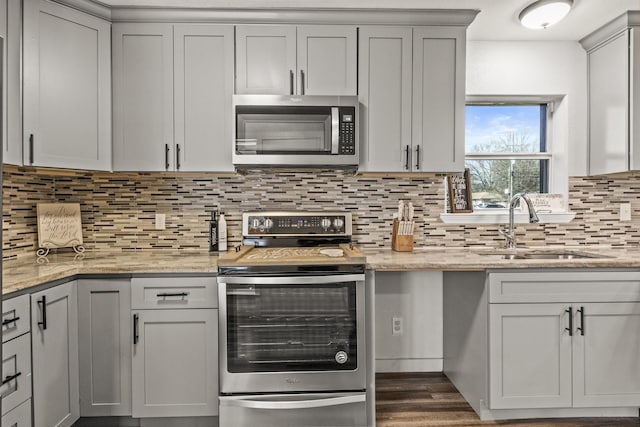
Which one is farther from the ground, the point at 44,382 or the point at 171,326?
the point at 171,326

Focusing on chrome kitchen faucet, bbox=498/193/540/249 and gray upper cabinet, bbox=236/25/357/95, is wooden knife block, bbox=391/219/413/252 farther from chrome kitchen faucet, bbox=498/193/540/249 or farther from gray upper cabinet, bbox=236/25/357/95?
gray upper cabinet, bbox=236/25/357/95

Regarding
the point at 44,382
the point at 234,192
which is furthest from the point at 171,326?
the point at 234,192

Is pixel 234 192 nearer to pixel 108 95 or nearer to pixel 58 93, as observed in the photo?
pixel 108 95

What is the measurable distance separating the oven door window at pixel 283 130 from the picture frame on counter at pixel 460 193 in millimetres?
994

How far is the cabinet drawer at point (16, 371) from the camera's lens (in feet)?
5.35

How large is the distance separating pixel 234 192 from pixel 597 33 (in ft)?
8.30

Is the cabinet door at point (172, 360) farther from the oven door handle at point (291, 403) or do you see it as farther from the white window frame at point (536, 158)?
the white window frame at point (536, 158)

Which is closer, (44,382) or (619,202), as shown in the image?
(44,382)

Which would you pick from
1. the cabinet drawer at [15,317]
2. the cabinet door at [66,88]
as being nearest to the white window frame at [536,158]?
the cabinet door at [66,88]

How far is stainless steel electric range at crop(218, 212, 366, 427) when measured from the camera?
2059mm

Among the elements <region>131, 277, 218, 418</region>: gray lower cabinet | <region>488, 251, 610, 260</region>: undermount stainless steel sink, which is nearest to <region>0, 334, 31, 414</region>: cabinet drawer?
<region>131, 277, 218, 418</region>: gray lower cabinet

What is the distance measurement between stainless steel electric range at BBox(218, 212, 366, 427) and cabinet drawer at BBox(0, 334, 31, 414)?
2.65 feet

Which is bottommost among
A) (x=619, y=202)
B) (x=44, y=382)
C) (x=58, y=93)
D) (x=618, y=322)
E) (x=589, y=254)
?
(x=44, y=382)

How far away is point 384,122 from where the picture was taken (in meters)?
2.46
